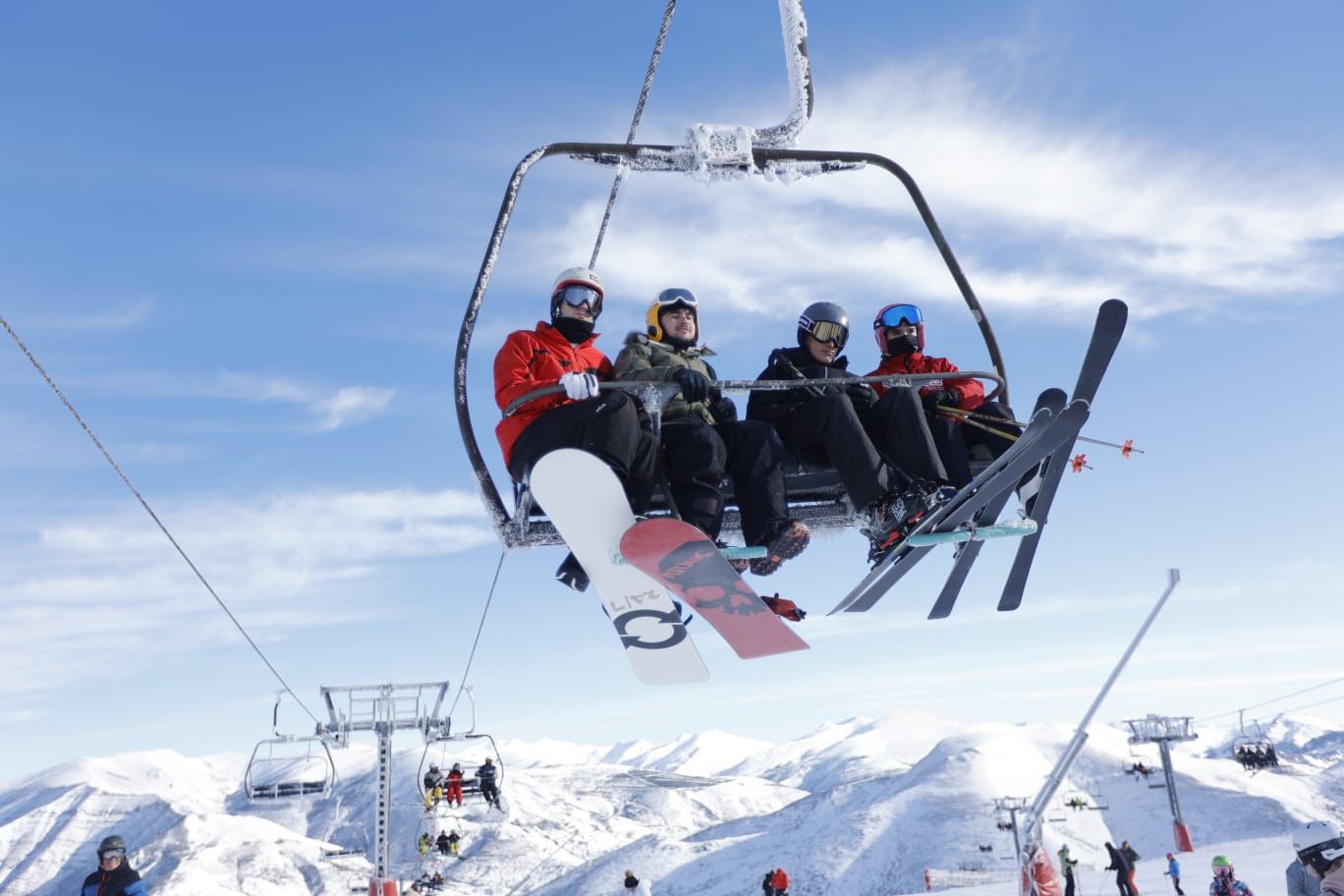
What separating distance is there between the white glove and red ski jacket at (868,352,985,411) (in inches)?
75.0

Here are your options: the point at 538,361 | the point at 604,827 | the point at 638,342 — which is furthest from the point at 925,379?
the point at 604,827

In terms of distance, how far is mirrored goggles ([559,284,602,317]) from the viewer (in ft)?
18.0

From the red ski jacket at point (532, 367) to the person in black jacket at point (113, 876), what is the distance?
136 inches

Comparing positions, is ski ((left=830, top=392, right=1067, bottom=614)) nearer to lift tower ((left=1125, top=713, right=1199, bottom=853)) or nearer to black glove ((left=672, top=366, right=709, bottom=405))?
black glove ((left=672, top=366, right=709, bottom=405))

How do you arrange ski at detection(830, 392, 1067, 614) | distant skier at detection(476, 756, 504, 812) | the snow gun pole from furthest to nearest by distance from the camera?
distant skier at detection(476, 756, 504, 812) < the snow gun pole < ski at detection(830, 392, 1067, 614)

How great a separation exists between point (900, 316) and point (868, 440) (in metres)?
1.42

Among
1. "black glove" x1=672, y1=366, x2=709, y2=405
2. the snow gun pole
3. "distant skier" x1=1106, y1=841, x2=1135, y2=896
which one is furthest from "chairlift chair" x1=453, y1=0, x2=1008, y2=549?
"distant skier" x1=1106, y1=841, x2=1135, y2=896

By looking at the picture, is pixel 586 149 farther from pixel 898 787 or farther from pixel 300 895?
pixel 300 895

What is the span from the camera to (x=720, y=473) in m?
4.95

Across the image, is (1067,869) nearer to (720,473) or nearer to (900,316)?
(900,316)

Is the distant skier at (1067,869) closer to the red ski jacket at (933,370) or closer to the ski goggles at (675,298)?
the red ski jacket at (933,370)


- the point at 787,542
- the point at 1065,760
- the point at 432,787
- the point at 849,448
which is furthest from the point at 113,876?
the point at 432,787

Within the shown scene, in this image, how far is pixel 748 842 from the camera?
308ft

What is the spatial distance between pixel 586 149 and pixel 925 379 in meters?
2.07
